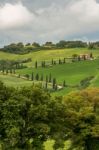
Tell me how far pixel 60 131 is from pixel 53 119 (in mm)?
2720

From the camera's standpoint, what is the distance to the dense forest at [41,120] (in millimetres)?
70312

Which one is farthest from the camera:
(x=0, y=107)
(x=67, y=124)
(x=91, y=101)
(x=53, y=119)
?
(x=91, y=101)

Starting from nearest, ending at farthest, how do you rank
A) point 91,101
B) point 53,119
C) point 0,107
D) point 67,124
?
point 0,107
point 53,119
point 67,124
point 91,101

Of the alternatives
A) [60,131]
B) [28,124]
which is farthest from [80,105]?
[28,124]

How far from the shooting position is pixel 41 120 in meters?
73.2

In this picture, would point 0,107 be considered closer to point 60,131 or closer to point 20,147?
point 20,147

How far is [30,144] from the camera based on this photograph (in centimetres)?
7150

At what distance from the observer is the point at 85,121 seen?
3280 inches

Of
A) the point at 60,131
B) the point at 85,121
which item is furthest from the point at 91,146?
the point at 60,131

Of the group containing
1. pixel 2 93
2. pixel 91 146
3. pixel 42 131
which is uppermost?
pixel 2 93

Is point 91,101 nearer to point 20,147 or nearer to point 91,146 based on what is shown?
point 91,146

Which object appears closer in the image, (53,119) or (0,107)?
(0,107)

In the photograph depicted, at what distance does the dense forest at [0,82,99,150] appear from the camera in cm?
7031

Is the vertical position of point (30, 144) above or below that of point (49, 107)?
below
